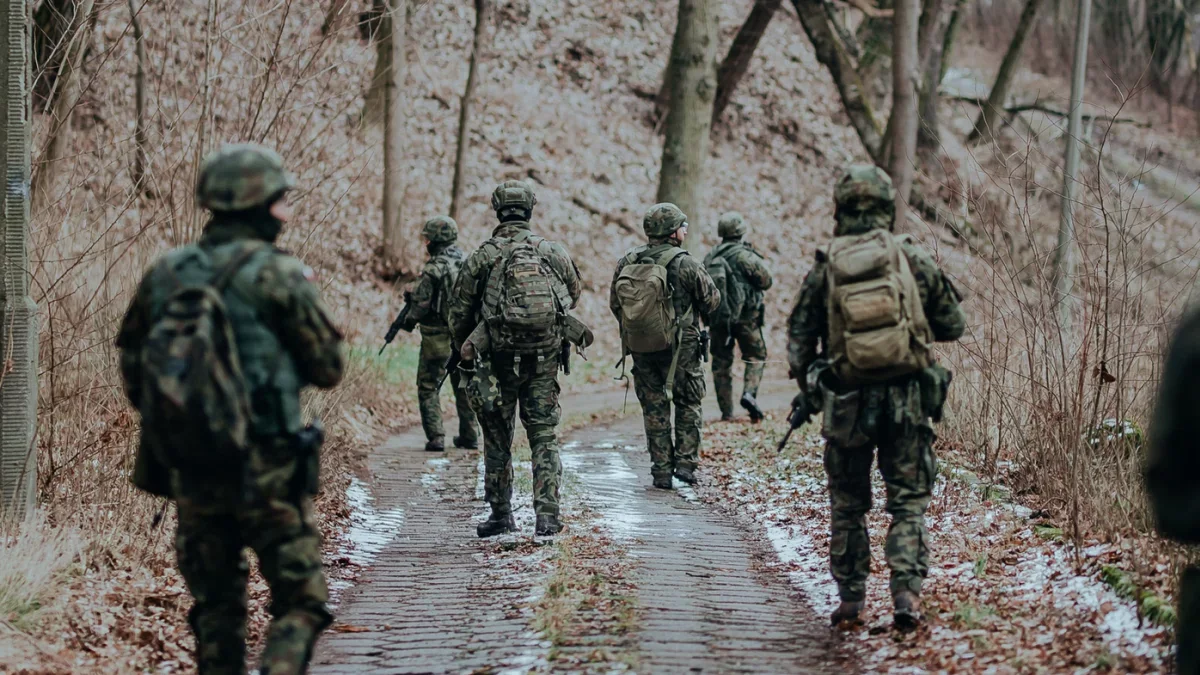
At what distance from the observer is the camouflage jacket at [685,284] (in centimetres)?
1041

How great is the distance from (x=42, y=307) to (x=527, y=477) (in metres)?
4.10

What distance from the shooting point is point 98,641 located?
19.3 ft

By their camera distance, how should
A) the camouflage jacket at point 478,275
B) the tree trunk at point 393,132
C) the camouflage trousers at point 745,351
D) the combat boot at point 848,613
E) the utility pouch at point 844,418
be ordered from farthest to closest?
1. the tree trunk at point 393,132
2. the camouflage trousers at point 745,351
3. the camouflage jacket at point 478,275
4. the combat boot at point 848,613
5. the utility pouch at point 844,418

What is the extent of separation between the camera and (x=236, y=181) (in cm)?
472

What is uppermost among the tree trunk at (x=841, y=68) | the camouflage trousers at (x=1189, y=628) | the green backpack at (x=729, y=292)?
the tree trunk at (x=841, y=68)

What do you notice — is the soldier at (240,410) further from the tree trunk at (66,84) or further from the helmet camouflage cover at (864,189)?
the tree trunk at (66,84)

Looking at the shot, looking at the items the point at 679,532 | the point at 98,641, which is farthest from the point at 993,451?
the point at 98,641

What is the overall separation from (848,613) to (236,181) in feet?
11.8

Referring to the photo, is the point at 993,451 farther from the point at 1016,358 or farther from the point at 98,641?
the point at 98,641

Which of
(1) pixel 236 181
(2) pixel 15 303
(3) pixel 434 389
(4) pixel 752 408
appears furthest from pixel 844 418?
(4) pixel 752 408

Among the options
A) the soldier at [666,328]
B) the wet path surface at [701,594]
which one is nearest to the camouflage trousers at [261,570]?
the wet path surface at [701,594]

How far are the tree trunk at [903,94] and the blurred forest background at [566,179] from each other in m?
0.13

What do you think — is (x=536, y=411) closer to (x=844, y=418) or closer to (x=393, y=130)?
(x=844, y=418)

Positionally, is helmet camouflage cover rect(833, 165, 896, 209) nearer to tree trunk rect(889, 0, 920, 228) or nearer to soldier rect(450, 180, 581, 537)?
soldier rect(450, 180, 581, 537)
